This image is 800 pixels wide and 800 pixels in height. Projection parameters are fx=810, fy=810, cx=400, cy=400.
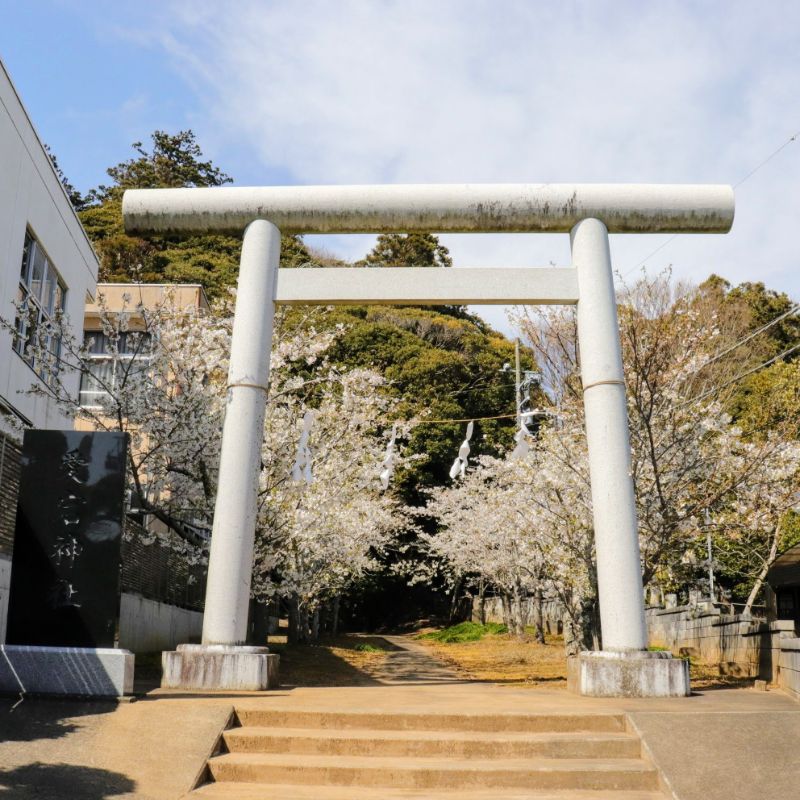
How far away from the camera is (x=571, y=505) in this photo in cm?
1349

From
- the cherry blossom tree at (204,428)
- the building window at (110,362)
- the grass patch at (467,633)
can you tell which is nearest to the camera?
the cherry blossom tree at (204,428)

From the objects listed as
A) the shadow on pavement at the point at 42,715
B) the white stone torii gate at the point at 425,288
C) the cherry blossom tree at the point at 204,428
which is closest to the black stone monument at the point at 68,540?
the shadow on pavement at the point at 42,715

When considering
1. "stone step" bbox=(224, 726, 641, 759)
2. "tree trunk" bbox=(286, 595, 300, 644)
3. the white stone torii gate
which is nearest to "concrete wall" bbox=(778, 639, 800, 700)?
the white stone torii gate

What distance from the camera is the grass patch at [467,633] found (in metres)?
28.9

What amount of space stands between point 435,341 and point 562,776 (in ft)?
110

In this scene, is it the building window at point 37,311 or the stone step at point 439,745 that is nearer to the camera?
the stone step at point 439,745

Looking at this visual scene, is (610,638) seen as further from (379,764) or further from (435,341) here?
(435,341)

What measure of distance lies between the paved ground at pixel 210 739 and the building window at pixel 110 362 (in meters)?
6.02

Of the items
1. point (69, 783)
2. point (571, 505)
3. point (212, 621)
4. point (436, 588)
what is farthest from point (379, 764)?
point (436, 588)

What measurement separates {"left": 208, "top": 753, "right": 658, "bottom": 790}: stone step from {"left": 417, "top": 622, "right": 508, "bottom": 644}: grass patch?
74.9 ft

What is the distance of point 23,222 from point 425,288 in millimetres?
8357

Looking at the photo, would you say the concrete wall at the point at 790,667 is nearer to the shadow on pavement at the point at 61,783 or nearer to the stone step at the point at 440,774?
the stone step at the point at 440,774

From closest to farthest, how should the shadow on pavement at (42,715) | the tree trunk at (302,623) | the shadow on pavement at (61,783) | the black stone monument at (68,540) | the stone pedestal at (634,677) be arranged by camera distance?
1. the shadow on pavement at (61,783)
2. the shadow on pavement at (42,715)
3. the black stone monument at (68,540)
4. the stone pedestal at (634,677)
5. the tree trunk at (302,623)

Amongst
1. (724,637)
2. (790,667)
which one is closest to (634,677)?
(790,667)
